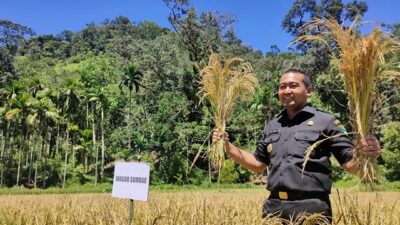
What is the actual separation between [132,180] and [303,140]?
1.22 m

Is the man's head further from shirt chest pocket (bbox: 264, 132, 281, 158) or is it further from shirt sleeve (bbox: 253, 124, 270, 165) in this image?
shirt sleeve (bbox: 253, 124, 270, 165)

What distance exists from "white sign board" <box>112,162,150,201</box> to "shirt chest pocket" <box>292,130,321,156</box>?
1024 millimetres

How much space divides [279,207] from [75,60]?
106 metres

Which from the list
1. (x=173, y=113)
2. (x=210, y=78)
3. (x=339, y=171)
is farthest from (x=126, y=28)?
(x=210, y=78)

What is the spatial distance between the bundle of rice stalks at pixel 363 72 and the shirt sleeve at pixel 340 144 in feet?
1.84

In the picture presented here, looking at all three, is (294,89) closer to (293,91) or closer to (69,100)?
(293,91)

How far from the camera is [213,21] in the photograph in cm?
4097

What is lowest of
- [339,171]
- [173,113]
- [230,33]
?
[339,171]

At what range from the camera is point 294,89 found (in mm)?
3082

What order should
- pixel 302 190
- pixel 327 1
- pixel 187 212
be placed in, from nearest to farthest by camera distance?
pixel 302 190 < pixel 187 212 < pixel 327 1

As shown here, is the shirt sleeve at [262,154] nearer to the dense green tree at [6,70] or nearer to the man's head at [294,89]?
the man's head at [294,89]

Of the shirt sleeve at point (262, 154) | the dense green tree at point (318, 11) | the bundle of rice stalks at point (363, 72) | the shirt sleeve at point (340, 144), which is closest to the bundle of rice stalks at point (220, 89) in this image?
the shirt sleeve at point (262, 154)

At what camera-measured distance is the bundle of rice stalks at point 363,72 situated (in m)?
2.13

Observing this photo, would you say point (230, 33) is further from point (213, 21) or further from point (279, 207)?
point (279, 207)
